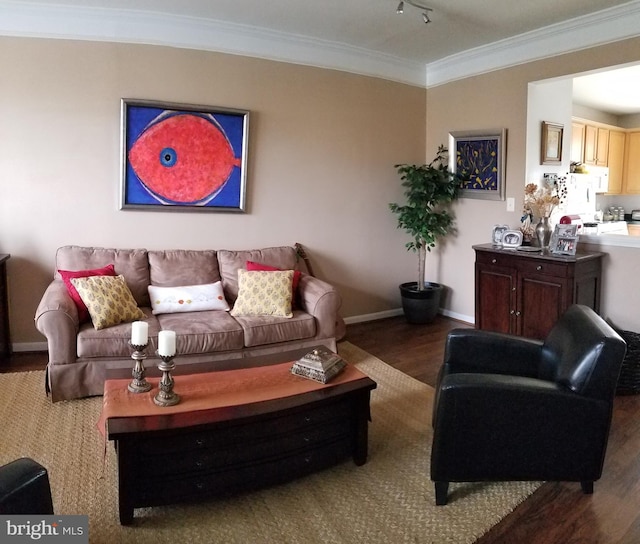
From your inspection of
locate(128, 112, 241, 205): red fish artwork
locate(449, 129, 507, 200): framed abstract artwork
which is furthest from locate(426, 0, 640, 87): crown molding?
locate(128, 112, 241, 205): red fish artwork

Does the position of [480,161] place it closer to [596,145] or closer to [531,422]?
[596,145]

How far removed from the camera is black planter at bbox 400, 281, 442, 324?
4.79 m

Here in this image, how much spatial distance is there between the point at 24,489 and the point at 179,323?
77.5 inches

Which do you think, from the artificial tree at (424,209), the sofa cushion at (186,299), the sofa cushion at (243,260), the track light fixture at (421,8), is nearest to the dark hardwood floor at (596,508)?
the artificial tree at (424,209)

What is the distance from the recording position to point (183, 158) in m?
4.01

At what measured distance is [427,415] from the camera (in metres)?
2.97

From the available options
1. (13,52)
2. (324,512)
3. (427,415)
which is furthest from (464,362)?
(13,52)

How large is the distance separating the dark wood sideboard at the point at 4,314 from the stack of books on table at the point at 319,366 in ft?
8.15

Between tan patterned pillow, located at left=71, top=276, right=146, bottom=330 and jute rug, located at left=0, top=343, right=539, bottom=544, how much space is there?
634 mm

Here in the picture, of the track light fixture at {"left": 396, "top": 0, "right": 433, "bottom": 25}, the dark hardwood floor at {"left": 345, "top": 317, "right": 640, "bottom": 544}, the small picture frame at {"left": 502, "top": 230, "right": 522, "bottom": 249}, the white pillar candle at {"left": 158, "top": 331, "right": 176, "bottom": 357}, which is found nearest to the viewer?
the dark hardwood floor at {"left": 345, "top": 317, "right": 640, "bottom": 544}

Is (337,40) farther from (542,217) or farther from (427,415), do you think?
(427,415)

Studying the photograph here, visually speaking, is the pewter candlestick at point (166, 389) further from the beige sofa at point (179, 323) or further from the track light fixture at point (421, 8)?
the track light fixture at point (421, 8)

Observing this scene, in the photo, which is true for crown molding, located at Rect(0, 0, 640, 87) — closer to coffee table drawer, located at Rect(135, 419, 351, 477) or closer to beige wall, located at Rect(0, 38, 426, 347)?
beige wall, located at Rect(0, 38, 426, 347)

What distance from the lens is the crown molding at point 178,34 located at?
11.7 feet
